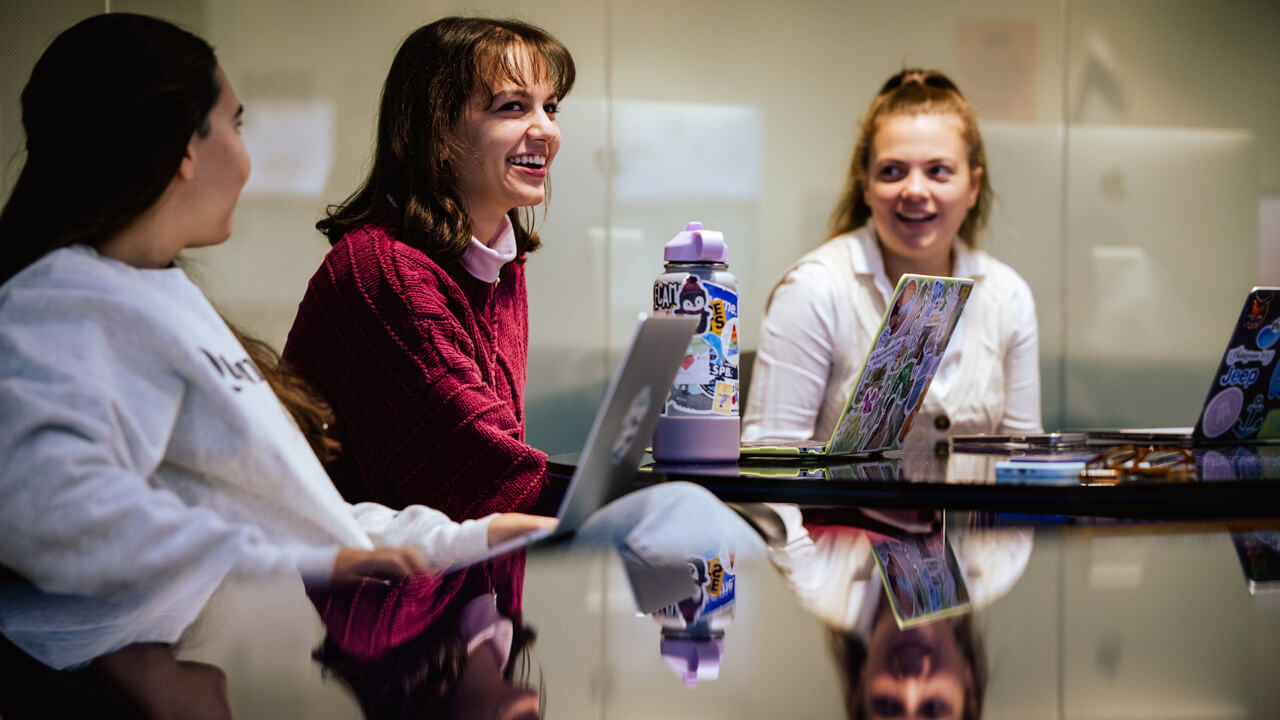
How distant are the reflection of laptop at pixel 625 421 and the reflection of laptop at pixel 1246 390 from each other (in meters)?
0.77

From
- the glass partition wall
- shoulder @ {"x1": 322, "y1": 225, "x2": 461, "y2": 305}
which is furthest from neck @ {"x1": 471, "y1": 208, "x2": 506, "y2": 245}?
the glass partition wall

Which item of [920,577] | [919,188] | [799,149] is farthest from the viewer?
[799,149]

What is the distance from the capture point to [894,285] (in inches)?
93.7

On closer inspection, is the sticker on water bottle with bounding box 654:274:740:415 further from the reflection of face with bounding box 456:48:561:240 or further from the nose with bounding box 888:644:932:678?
the nose with bounding box 888:644:932:678

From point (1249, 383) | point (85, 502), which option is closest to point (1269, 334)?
point (1249, 383)

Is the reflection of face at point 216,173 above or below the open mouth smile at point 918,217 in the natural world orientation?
below

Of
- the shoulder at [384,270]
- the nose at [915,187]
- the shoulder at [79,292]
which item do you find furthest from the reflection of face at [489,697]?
the nose at [915,187]

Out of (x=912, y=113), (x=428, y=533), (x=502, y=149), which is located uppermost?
(x=912, y=113)

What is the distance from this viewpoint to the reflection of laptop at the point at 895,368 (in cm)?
126

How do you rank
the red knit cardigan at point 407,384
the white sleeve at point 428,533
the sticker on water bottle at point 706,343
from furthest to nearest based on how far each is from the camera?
the red knit cardigan at point 407,384, the sticker on water bottle at point 706,343, the white sleeve at point 428,533

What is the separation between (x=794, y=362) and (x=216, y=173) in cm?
151

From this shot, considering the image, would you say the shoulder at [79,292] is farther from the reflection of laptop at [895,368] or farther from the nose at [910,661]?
the reflection of laptop at [895,368]

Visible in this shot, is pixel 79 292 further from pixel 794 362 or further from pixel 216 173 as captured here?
pixel 794 362

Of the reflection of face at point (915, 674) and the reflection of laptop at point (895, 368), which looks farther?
the reflection of laptop at point (895, 368)
